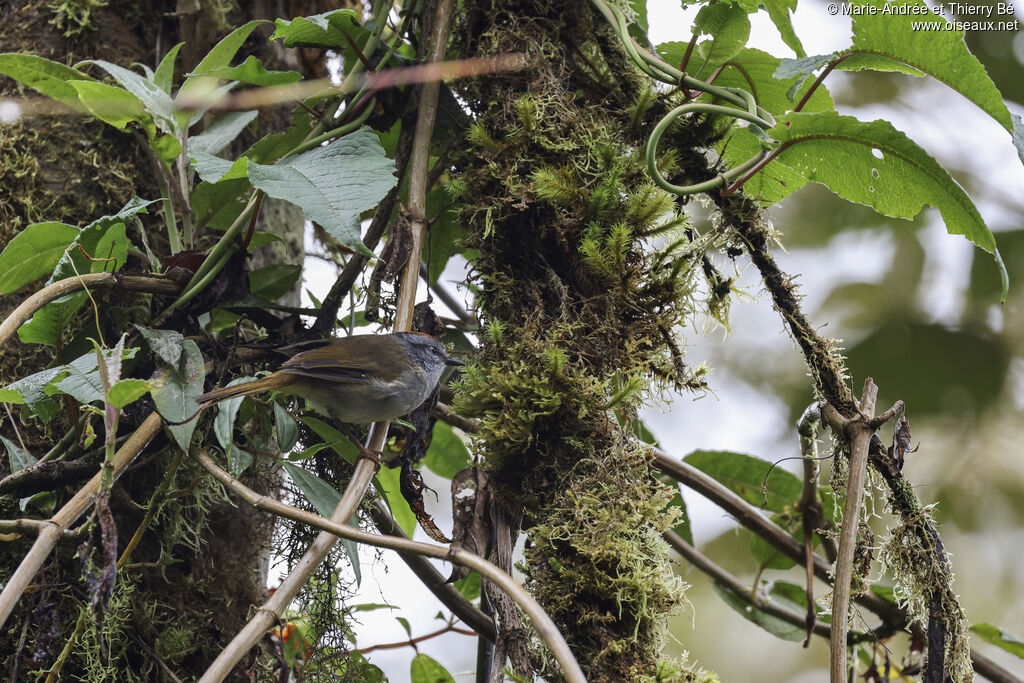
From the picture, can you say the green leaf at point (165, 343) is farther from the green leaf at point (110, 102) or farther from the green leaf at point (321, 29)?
the green leaf at point (321, 29)

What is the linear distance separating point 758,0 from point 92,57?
1.78 meters

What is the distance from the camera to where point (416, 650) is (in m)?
2.29

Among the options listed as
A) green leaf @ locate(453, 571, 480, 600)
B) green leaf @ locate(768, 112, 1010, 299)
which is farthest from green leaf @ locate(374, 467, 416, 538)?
green leaf @ locate(768, 112, 1010, 299)

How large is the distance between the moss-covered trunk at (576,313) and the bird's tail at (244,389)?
422 mm

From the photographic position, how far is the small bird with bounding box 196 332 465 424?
184cm

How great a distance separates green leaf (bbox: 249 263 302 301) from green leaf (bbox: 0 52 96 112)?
56 centimetres

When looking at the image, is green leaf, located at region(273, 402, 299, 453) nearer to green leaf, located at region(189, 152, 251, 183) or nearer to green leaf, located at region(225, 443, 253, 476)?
green leaf, located at region(225, 443, 253, 476)

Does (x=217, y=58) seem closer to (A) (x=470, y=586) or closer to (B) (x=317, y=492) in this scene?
(B) (x=317, y=492)

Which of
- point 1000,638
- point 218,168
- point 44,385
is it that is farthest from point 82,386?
point 1000,638

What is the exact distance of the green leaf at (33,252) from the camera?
5.32ft

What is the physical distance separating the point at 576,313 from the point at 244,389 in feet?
2.38

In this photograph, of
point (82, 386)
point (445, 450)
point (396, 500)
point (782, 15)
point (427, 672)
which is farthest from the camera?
point (445, 450)

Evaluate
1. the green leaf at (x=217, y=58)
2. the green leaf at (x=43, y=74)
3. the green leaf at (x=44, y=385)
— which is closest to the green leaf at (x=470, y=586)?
the green leaf at (x=44, y=385)

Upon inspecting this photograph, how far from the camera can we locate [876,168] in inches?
69.9
